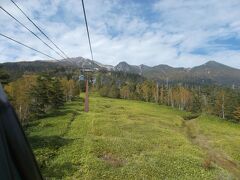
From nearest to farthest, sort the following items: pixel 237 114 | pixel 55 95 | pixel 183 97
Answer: pixel 55 95 < pixel 237 114 < pixel 183 97

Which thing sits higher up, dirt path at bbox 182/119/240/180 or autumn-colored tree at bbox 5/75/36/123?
autumn-colored tree at bbox 5/75/36/123

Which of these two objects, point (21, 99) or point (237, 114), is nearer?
point (21, 99)

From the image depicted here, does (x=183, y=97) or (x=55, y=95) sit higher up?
(x=55, y=95)

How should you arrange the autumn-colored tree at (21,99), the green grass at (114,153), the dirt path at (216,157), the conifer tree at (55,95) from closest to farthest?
the green grass at (114,153) < the dirt path at (216,157) < the autumn-colored tree at (21,99) < the conifer tree at (55,95)

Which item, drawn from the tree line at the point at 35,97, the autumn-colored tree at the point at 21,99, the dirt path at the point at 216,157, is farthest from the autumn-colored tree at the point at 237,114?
the autumn-colored tree at the point at 21,99

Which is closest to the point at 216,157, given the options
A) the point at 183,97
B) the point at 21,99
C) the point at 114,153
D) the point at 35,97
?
the point at 114,153

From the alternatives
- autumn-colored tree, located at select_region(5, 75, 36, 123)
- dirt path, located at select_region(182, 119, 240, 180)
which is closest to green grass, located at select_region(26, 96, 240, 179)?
dirt path, located at select_region(182, 119, 240, 180)


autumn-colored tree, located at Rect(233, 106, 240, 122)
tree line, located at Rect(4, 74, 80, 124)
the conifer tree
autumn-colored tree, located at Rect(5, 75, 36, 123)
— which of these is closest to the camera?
tree line, located at Rect(4, 74, 80, 124)

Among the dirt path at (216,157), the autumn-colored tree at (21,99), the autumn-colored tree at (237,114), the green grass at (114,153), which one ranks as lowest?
the autumn-colored tree at (237,114)

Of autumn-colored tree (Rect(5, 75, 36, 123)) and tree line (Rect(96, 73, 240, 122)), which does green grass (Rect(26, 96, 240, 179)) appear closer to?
autumn-colored tree (Rect(5, 75, 36, 123))

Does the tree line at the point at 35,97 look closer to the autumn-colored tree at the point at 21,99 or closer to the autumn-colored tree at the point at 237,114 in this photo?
the autumn-colored tree at the point at 21,99

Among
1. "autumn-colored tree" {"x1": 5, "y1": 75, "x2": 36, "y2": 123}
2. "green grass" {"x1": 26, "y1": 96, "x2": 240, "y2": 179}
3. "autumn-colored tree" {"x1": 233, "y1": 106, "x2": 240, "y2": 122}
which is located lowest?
"autumn-colored tree" {"x1": 233, "y1": 106, "x2": 240, "y2": 122}

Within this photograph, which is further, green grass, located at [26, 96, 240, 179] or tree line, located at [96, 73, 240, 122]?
tree line, located at [96, 73, 240, 122]

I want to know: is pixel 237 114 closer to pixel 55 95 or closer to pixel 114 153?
pixel 55 95
